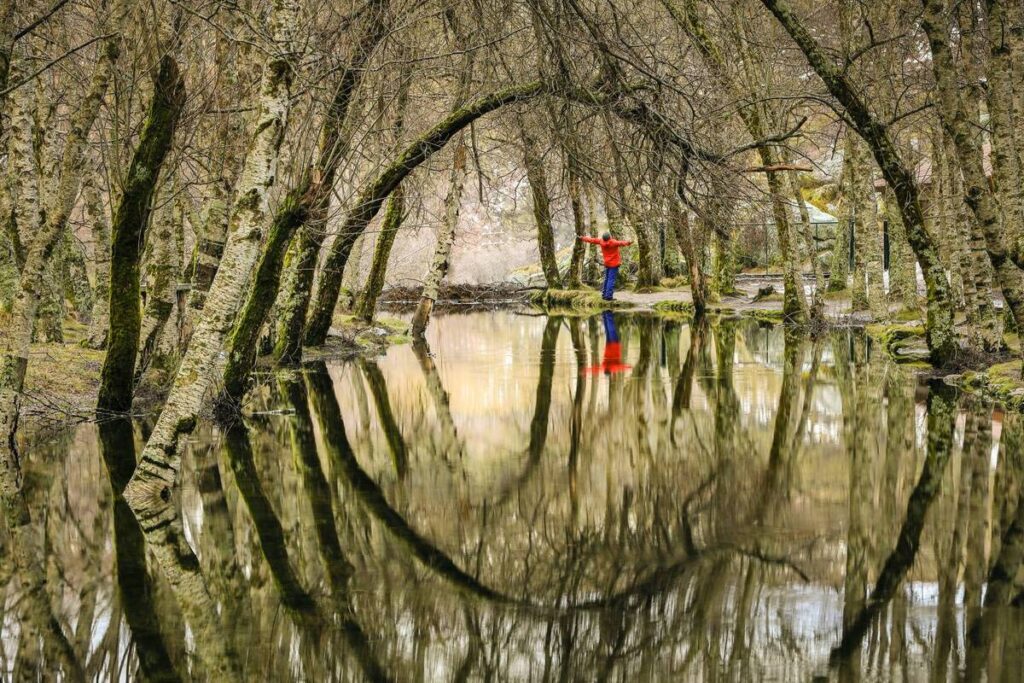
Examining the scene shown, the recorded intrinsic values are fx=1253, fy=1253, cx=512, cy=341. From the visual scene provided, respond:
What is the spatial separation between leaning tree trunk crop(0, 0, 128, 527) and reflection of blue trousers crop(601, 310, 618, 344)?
50.2ft

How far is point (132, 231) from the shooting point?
1414 cm

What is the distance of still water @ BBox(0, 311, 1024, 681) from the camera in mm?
6480

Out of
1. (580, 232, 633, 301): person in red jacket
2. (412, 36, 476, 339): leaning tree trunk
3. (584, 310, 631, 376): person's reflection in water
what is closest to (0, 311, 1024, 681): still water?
(584, 310, 631, 376): person's reflection in water

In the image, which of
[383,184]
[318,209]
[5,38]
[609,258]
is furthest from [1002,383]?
[609,258]

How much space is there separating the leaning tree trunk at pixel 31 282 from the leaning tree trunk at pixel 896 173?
8388mm

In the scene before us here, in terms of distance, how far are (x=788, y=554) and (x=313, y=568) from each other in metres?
3.19

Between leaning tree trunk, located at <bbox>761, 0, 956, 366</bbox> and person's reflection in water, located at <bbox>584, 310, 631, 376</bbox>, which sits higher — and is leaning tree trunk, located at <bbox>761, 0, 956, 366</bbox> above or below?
above

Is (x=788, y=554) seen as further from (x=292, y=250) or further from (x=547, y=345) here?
(x=547, y=345)

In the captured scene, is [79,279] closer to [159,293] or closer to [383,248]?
[383,248]

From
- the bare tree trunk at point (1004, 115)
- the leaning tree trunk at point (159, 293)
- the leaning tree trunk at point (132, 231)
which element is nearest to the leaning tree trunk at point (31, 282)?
the leaning tree trunk at point (132, 231)

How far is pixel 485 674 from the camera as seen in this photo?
6.21m

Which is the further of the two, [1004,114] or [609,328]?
[609,328]

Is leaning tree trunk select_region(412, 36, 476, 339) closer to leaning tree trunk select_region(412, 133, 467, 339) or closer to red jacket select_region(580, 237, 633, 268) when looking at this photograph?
leaning tree trunk select_region(412, 133, 467, 339)

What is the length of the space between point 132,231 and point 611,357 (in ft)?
35.7
